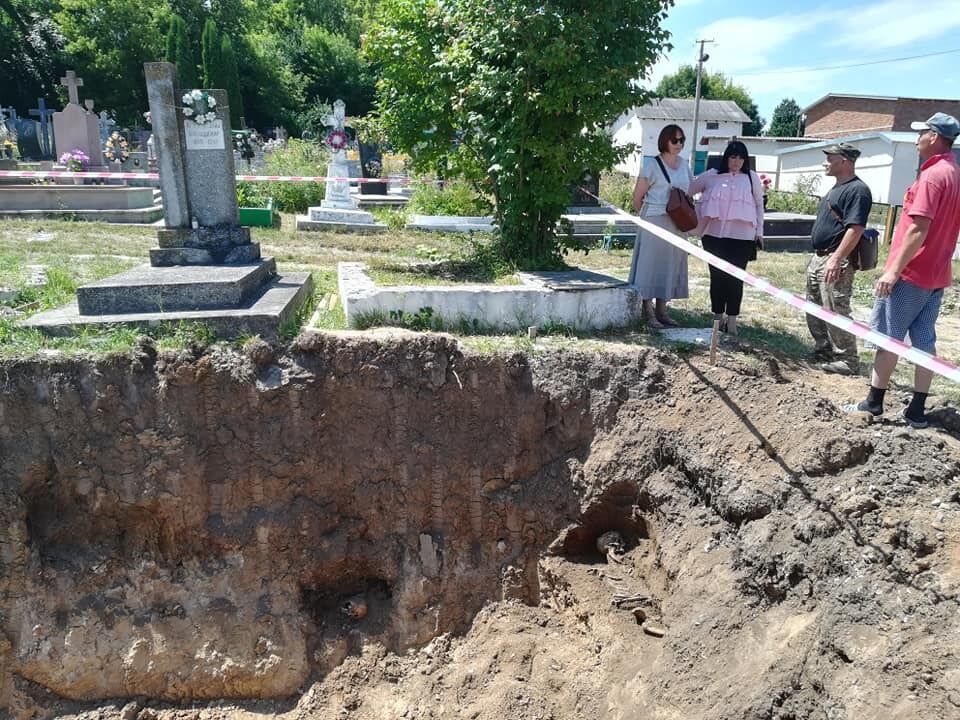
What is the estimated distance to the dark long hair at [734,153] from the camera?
18.2 feet

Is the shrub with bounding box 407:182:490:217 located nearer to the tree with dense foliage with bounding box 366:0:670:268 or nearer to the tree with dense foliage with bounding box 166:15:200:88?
the tree with dense foliage with bounding box 366:0:670:268

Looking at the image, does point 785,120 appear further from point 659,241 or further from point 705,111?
point 659,241

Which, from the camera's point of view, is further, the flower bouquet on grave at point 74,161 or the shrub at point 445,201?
the flower bouquet on grave at point 74,161

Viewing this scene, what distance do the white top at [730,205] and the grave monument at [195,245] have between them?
143 inches

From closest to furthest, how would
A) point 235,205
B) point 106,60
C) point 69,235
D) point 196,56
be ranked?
point 235,205, point 69,235, point 106,60, point 196,56

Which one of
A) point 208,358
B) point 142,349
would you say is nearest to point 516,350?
point 208,358

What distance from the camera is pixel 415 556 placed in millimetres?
5219

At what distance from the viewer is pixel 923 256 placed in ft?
13.1

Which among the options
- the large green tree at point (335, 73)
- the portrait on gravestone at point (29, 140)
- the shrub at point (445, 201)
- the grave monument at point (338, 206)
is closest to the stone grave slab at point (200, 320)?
the grave monument at point (338, 206)

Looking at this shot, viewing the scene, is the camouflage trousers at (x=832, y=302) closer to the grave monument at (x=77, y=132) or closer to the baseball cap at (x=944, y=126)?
the baseball cap at (x=944, y=126)

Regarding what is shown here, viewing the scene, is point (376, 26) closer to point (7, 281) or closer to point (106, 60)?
point (7, 281)

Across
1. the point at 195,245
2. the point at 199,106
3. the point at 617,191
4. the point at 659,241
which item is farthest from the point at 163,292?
the point at 617,191

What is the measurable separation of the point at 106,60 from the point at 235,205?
3271 cm

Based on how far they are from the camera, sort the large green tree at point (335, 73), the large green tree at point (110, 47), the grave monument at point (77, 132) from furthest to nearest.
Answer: the large green tree at point (335, 73) → the large green tree at point (110, 47) → the grave monument at point (77, 132)
